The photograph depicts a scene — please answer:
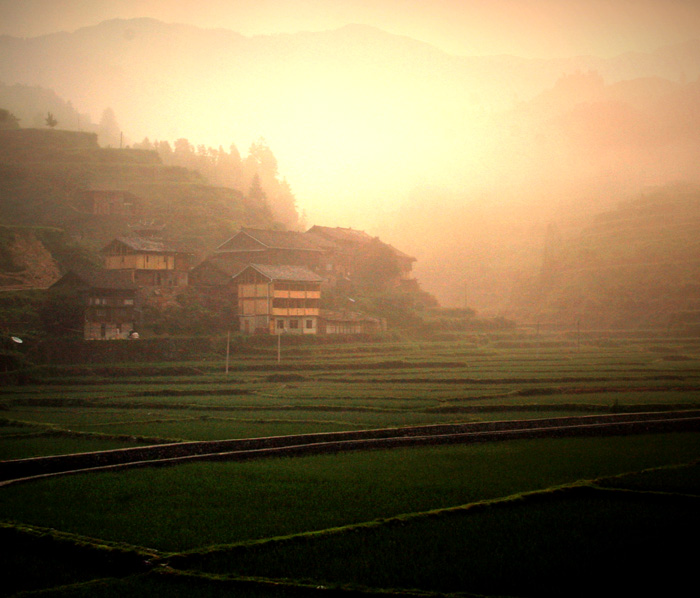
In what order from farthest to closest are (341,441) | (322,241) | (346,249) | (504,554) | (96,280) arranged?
(346,249), (322,241), (96,280), (341,441), (504,554)

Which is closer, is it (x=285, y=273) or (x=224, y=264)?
(x=285, y=273)

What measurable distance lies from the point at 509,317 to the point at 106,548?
55.8 m

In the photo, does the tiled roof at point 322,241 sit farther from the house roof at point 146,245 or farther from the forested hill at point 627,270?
the forested hill at point 627,270

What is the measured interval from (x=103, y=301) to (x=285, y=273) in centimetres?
1245

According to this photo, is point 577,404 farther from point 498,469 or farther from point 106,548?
point 106,548

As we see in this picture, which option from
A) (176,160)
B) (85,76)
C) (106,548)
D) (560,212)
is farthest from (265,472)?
(85,76)

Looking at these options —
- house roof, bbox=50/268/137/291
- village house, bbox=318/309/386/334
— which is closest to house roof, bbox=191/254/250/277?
village house, bbox=318/309/386/334

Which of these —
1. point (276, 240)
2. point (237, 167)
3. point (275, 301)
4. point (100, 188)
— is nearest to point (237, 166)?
point (237, 167)

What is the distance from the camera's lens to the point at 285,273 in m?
49.1

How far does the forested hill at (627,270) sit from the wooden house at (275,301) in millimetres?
19037

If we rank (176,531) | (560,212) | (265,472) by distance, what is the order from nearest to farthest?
(176,531) → (265,472) → (560,212)

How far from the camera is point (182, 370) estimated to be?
35625mm

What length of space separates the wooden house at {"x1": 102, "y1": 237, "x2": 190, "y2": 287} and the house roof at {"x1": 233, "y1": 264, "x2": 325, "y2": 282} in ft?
18.7

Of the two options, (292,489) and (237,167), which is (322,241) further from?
(292,489)
